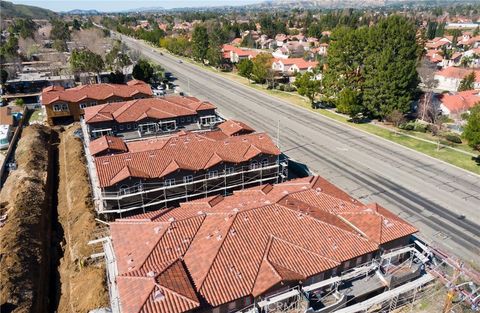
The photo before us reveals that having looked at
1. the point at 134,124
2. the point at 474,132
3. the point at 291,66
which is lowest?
the point at 134,124

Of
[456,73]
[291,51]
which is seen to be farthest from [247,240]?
[291,51]

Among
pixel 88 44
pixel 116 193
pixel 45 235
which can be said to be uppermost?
pixel 88 44

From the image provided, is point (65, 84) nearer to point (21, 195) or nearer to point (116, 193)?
point (21, 195)

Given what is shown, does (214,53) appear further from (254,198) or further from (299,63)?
(254,198)

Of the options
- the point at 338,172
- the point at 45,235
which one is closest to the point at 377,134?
the point at 338,172

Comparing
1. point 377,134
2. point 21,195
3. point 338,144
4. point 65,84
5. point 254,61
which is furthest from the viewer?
point 254,61

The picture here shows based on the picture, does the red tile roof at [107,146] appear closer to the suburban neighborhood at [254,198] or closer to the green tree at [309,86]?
the suburban neighborhood at [254,198]
